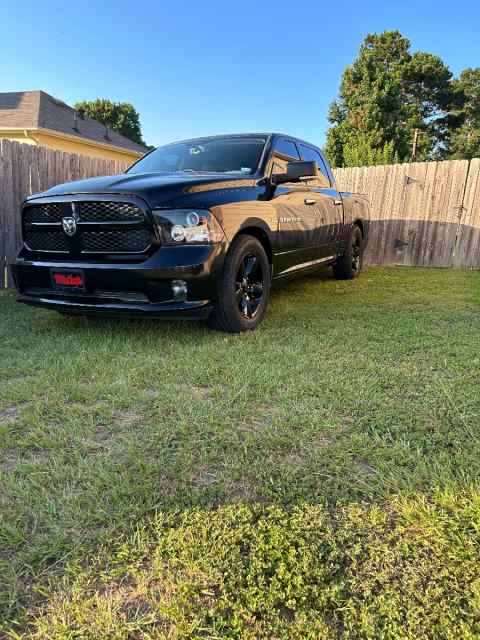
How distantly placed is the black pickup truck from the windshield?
0.02 m

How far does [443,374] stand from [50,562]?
2439mm

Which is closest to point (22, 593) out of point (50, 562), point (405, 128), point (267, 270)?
point (50, 562)

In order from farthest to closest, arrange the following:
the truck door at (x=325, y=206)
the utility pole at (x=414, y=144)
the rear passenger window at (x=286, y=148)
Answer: the utility pole at (x=414, y=144) < the truck door at (x=325, y=206) < the rear passenger window at (x=286, y=148)

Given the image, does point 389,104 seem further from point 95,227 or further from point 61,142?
point 95,227

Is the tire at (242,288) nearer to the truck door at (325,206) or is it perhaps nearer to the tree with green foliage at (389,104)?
the truck door at (325,206)

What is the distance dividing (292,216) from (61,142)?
58.8ft

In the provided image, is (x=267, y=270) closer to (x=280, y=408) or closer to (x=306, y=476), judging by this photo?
(x=280, y=408)

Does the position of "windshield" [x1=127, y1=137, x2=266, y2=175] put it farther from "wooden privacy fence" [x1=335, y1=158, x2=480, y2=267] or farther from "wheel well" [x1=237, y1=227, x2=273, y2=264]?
"wooden privacy fence" [x1=335, y1=158, x2=480, y2=267]

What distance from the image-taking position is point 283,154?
4.82 metres

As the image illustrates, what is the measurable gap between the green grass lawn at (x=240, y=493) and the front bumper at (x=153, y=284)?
1.13 ft

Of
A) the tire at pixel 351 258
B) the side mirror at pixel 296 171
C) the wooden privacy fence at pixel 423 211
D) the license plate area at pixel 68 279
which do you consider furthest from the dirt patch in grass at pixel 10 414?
the wooden privacy fence at pixel 423 211

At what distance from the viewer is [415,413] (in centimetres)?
229

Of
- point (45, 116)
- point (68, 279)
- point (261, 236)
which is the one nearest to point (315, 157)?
point (261, 236)

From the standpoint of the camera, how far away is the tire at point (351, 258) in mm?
6855
